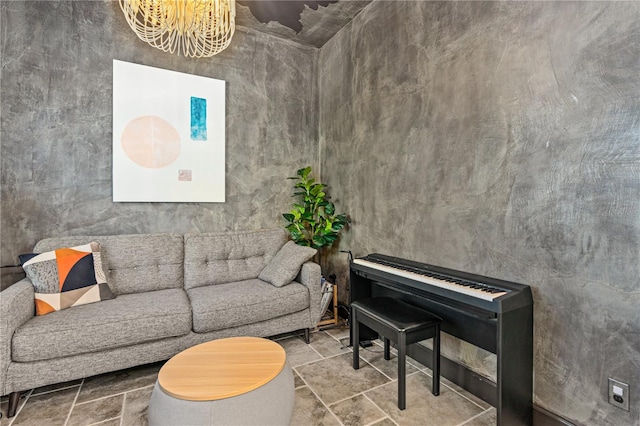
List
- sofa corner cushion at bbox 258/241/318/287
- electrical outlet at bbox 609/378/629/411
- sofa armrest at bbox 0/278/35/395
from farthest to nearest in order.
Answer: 1. sofa corner cushion at bbox 258/241/318/287
2. sofa armrest at bbox 0/278/35/395
3. electrical outlet at bbox 609/378/629/411

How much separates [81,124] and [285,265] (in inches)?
81.1

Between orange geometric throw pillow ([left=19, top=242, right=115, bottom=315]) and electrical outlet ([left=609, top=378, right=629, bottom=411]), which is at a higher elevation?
orange geometric throw pillow ([left=19, top=242, right=115, bottom=315])

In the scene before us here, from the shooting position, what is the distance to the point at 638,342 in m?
1.32

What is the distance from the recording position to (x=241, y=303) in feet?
7.53

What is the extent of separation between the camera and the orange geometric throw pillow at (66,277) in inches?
78.8

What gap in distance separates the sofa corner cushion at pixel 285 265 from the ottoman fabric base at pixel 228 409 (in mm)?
1213

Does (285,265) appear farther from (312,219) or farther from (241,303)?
(312,219)

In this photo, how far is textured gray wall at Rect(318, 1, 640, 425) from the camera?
1367mm

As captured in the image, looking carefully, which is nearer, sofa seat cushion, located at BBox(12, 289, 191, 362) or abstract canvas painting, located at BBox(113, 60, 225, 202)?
sofa seat cushion, located at BBox(12, 289, 191, 362)

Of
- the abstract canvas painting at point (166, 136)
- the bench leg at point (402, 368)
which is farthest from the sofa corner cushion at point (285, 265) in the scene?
the bench leg at point (402, 368)

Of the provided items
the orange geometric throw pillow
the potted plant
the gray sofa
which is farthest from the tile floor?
the potted plant

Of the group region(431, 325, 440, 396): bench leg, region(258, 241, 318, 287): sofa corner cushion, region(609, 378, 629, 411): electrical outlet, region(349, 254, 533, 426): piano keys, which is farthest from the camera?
region(258, 241, 318, 287): sofa corner cushion

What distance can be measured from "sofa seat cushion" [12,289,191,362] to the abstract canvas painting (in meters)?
1.06

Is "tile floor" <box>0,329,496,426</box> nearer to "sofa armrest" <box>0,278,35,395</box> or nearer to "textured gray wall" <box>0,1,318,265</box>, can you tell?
"sofa armrest" <box>0,278,35,395</box>
